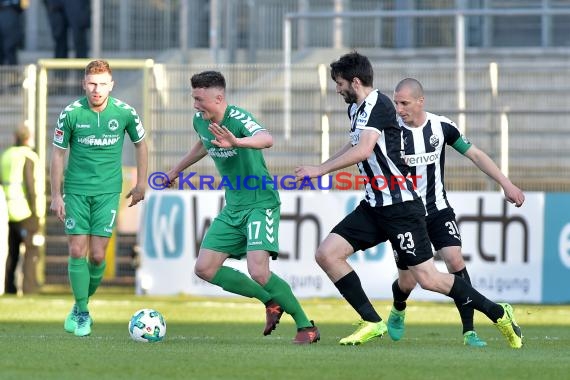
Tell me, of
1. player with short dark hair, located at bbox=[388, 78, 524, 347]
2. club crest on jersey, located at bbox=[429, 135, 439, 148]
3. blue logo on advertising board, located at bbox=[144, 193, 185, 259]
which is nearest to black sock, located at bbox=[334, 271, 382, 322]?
player with short dark hair, located at bbox=[388, 78, 524, 347]

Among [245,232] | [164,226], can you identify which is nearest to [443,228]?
[245,232]

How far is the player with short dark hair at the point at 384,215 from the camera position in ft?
31.8

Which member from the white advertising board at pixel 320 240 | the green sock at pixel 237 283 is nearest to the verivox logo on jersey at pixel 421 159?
the green sock at pixel 237 283

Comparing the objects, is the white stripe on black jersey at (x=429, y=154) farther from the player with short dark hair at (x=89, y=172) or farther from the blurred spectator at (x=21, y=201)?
the blurred spectator at (x=21, y=201)

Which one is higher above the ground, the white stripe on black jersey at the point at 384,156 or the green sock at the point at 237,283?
the white stripe on black jersey at the point at 384,156

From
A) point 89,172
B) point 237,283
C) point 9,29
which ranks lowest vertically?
point 237,283

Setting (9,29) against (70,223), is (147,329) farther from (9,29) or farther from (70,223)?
(9,29)

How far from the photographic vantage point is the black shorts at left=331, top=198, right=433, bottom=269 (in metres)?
9.70

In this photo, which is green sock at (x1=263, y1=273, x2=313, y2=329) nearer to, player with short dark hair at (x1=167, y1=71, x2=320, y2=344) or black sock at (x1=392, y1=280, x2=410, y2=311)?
player with short dark hair at (x1=167, y1=71, x2=320, y2=344)

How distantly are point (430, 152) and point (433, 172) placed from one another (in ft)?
0.63

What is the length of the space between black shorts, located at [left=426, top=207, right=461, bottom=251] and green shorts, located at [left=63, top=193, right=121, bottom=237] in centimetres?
262

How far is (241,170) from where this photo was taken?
10203 mm

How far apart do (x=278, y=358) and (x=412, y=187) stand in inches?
77.6

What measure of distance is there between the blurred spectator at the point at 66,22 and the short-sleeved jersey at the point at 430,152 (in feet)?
37.6
